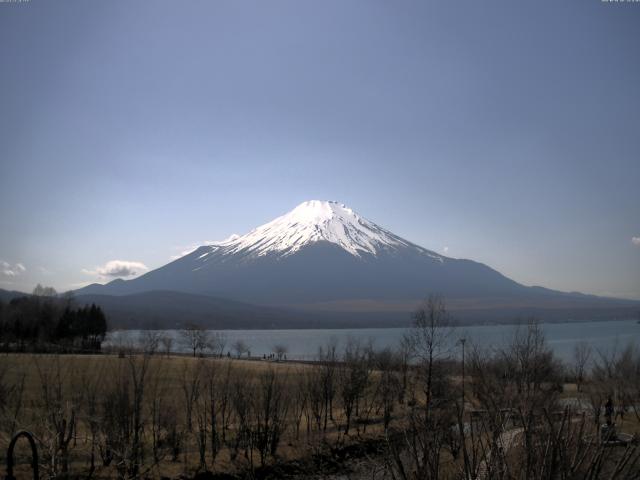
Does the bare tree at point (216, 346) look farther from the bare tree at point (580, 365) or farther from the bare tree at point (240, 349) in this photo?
the bare tree at point (580, 365)

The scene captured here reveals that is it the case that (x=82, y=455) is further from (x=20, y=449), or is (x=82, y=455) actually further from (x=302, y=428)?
(x=302, y=428)

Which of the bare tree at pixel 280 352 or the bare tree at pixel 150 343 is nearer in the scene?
the bare tree at pixel 150 343

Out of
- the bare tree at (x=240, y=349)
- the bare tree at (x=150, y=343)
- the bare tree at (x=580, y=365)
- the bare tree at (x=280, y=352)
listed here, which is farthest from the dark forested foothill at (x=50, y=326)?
the bare tree at (x=580, y=365)

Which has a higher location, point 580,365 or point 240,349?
point 580,365

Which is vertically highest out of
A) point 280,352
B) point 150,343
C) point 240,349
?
point 150,343

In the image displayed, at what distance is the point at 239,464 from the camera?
72.4ft

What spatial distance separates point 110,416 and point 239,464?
591cm

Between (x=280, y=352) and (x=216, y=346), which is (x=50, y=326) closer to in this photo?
(x=280, y=352)

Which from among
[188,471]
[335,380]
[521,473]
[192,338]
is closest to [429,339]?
[335,380]

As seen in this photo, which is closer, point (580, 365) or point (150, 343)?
point (580, 365)

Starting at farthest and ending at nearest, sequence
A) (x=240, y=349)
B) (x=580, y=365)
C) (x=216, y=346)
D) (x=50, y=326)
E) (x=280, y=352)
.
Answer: (x=216, y=346), (x=240, y=349), (x=280, y=352), (x=50, y=326), (x=580, y=365)

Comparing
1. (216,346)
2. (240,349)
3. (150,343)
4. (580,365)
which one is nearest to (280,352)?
(240,349)

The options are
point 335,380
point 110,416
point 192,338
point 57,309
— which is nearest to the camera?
point 110,416

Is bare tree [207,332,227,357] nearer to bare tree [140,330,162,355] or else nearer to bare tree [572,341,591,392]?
bare tree [140,330,162,355]
